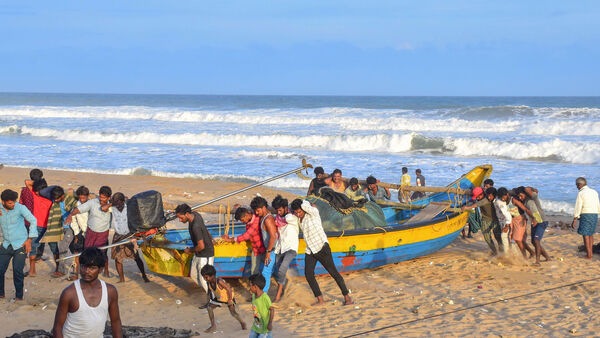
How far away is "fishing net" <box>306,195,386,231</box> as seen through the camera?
1088cm

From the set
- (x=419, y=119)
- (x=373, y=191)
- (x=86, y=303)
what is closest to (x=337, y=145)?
(x=419, y=119)

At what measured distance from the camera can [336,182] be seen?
486 inches

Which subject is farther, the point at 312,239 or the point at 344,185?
the point at 344,185

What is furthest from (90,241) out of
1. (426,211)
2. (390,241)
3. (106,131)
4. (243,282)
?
(106,131)

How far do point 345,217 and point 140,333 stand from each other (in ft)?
13.4

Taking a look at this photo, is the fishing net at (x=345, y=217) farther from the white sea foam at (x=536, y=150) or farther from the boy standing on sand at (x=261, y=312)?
the white sea foam at (x=536, y=150)

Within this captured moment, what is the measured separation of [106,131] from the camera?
42031mm

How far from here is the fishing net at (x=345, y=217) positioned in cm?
1088

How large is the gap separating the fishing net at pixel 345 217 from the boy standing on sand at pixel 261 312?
3913 millimetres

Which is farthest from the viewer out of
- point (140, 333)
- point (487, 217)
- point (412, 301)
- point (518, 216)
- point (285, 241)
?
point (487, 217)

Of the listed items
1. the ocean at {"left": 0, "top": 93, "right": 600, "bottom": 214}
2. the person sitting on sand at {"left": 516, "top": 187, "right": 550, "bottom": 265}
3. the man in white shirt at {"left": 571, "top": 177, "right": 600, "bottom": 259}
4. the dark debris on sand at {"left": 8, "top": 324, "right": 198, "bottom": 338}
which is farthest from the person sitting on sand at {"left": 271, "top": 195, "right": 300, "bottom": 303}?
the ocean at {"left": 0, "top": 93, "right": 600, "bottom": 214}

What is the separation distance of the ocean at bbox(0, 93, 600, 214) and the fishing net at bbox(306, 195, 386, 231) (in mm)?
8126

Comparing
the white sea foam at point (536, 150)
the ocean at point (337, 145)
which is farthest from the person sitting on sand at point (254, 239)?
the white sea foam at point (536, 150)

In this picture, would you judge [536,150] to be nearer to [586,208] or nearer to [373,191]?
[373,191]
